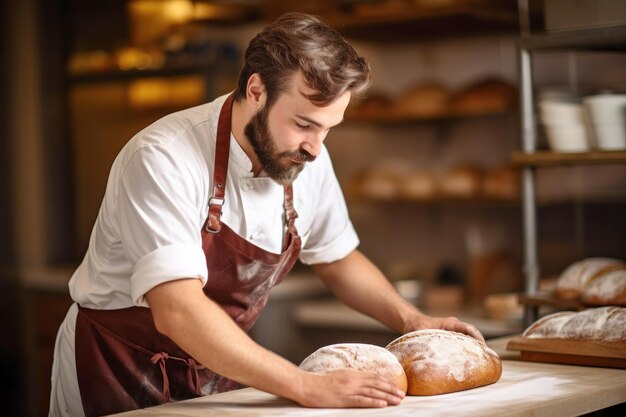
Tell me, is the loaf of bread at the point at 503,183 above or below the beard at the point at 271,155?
below

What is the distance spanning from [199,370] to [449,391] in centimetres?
59

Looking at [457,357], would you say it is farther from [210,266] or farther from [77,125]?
[77,125]

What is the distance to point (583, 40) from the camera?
107 inches

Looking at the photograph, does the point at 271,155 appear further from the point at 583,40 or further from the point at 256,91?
the point at 583,40

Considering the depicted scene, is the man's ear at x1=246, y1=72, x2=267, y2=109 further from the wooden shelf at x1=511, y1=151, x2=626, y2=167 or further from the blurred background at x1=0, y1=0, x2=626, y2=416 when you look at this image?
the blurred background at x1=0, y1=0, x2=626, y2=416

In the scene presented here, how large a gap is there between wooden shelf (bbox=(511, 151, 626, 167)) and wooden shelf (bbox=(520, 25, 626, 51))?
1.01 feet

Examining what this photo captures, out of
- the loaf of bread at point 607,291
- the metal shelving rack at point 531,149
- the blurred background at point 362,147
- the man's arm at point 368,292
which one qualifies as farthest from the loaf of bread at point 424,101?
the man's arm at point 368,292

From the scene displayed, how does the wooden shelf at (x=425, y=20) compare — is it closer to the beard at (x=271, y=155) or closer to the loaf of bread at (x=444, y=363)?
the beard at (x=271, y=155)

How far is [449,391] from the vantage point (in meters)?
1.85

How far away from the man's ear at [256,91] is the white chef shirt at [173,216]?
4.5 inches

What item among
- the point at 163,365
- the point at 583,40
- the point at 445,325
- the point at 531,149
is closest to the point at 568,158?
the point at 531,149

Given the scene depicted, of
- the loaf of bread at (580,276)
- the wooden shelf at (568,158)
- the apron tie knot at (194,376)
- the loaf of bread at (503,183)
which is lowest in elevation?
the loaf of bread at (503,183)

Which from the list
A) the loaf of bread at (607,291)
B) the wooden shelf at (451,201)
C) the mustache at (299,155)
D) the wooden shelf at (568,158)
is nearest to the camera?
the mustache at (299,155)

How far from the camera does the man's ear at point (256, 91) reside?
1.95m
